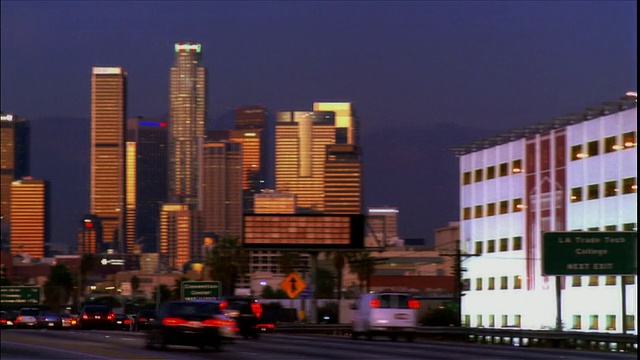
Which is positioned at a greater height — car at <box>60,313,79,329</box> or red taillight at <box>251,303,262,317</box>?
red taillight at <box>251,303,262,317</box>

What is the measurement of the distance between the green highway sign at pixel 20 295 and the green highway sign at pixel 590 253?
2715 inches

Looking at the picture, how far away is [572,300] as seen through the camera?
103125mm

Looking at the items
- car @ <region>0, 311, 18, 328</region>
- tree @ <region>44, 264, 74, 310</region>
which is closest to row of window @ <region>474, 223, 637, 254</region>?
car @ <region>0, 311, 18, 328</region>

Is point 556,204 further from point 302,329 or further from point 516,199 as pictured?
point 302,329

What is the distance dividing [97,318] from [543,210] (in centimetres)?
4571

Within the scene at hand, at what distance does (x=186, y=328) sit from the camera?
3756 cm

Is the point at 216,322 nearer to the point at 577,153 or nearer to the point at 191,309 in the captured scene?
the point at 191,309

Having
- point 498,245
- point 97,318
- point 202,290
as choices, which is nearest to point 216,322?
point 97,318

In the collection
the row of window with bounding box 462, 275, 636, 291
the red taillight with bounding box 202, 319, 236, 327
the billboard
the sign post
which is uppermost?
the billboard

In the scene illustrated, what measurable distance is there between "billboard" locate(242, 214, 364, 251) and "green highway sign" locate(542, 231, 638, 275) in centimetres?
A: 2342

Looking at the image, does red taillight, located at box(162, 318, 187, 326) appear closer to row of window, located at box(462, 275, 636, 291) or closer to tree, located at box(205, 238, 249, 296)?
row of window, located at box(462, 275, 636, 291)

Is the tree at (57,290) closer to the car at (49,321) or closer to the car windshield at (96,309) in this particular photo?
the car at (49,321)

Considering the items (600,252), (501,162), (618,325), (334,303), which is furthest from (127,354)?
(334,303)

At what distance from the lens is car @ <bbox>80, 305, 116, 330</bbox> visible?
73.1 meters
